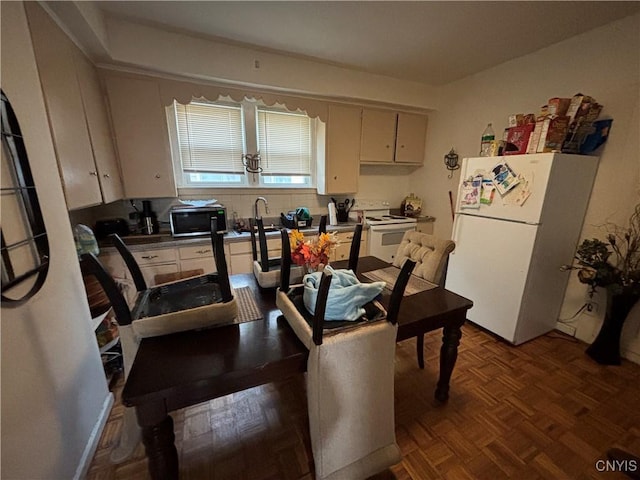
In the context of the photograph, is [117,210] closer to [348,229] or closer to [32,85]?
[32,85]

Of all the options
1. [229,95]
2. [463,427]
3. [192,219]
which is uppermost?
[229,95]

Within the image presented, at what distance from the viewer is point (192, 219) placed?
8.09 ft

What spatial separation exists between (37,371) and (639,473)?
2.76m

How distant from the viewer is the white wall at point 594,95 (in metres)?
1.84

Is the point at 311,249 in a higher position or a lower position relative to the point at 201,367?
higher

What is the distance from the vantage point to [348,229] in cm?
308

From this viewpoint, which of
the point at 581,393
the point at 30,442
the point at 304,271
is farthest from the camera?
the point at 581,393

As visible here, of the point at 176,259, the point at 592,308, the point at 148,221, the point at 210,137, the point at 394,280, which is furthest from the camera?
the point at 210,137

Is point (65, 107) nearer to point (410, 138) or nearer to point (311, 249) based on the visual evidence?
point (311, 249)

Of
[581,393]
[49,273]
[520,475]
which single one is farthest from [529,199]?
[49,273]

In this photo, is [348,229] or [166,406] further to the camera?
[348,229]

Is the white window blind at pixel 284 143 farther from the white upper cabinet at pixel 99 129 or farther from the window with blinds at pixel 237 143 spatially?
the white upper cabinet at pixel 99 129

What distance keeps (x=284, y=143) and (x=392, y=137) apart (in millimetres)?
1423

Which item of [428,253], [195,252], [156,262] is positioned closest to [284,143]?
[195,252]
